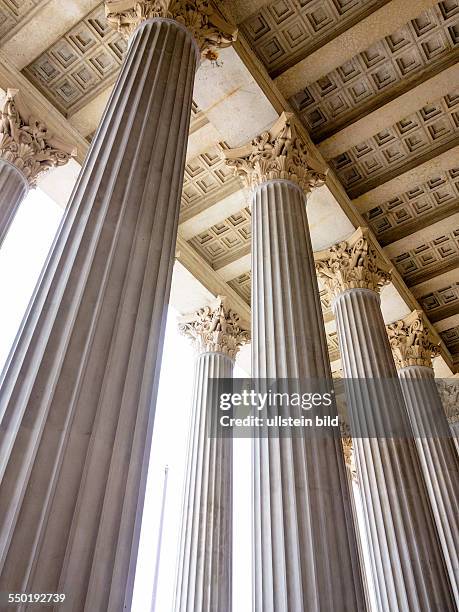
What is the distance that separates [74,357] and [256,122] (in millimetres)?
7411

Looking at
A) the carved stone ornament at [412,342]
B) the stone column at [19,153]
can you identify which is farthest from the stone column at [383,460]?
the stone column at [19,153]

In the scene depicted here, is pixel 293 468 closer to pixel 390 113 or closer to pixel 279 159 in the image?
pixel 279 159

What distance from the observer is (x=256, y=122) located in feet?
31.3

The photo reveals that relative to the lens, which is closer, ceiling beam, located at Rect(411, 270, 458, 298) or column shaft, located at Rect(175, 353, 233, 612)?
column shaft, located at Rect(175, 353, 233, 612)

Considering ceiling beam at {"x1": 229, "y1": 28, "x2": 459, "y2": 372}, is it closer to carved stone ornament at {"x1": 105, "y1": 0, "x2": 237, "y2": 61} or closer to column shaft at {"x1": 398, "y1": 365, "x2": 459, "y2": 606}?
carved stone ornament at {"x1": 105, "y1": 0, "x2": 237, "y2": 61}

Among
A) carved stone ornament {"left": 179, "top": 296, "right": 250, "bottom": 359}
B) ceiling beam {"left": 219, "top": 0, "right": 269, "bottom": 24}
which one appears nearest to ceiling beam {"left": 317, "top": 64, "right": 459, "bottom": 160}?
ceiling beam {"left": 219, "top": 0, "right": 269, "bottom": 24}

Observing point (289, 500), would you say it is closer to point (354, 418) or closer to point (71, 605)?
point (71, 605)

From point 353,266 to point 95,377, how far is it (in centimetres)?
873

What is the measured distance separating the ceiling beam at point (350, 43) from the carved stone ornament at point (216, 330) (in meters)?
5.31

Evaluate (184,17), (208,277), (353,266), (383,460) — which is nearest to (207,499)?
(383,460)

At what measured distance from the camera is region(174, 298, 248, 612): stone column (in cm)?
884

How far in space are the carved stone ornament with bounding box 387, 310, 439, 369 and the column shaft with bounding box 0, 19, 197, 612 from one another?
393 inches

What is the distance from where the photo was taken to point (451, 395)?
16.6 meters

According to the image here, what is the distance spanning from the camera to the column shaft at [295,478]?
470 cm
